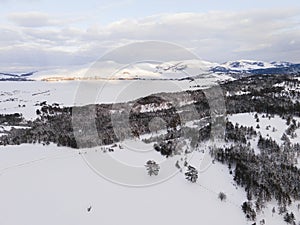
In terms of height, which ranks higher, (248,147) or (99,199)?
(99,199)

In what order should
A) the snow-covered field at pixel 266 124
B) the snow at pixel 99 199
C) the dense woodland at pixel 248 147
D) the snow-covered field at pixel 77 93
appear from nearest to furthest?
the snow at pixel 99 199
the dense woodland at pixel 248 147
the snow-covered field at pixel 266 124
the snow-covered field at pixel 77 93

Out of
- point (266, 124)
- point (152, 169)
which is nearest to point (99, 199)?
point (152, 169)

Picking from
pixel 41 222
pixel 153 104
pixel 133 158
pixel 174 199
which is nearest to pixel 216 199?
pixel 174 199

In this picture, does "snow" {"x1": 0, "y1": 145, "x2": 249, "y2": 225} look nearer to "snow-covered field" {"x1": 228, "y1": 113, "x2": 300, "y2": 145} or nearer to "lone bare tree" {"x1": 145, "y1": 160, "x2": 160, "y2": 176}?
"lone bare tree" {"x1": 145, "y1": 160, "x2": 160, "y2": 176}

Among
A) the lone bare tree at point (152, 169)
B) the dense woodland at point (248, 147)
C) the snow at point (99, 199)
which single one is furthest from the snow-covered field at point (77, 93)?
the lone bare tree at point (152, 169)

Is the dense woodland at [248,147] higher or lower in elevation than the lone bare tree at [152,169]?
lower

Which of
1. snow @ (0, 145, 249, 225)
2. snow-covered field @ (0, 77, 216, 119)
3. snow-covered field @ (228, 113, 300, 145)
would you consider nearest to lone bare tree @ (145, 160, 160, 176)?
snow @ (0, 145, 249, 225)

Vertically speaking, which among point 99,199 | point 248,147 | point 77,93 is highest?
point 99,199

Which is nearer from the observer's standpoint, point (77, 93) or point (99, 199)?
point (99, 199)

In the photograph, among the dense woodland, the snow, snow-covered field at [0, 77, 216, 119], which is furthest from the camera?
snow-covered field at [0, 77, 216, 119]

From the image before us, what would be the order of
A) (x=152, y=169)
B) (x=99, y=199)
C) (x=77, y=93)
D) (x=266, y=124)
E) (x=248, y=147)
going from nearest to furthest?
(x=99, y=199) < (x=152, y=169) < (x=248, y=147) < (x=266, y=124) < (x=77, y=93)

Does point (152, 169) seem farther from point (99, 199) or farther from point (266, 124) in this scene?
point (266, 124)

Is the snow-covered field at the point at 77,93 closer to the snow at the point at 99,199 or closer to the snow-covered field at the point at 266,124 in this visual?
the snow-covered field at the point at 266,124
